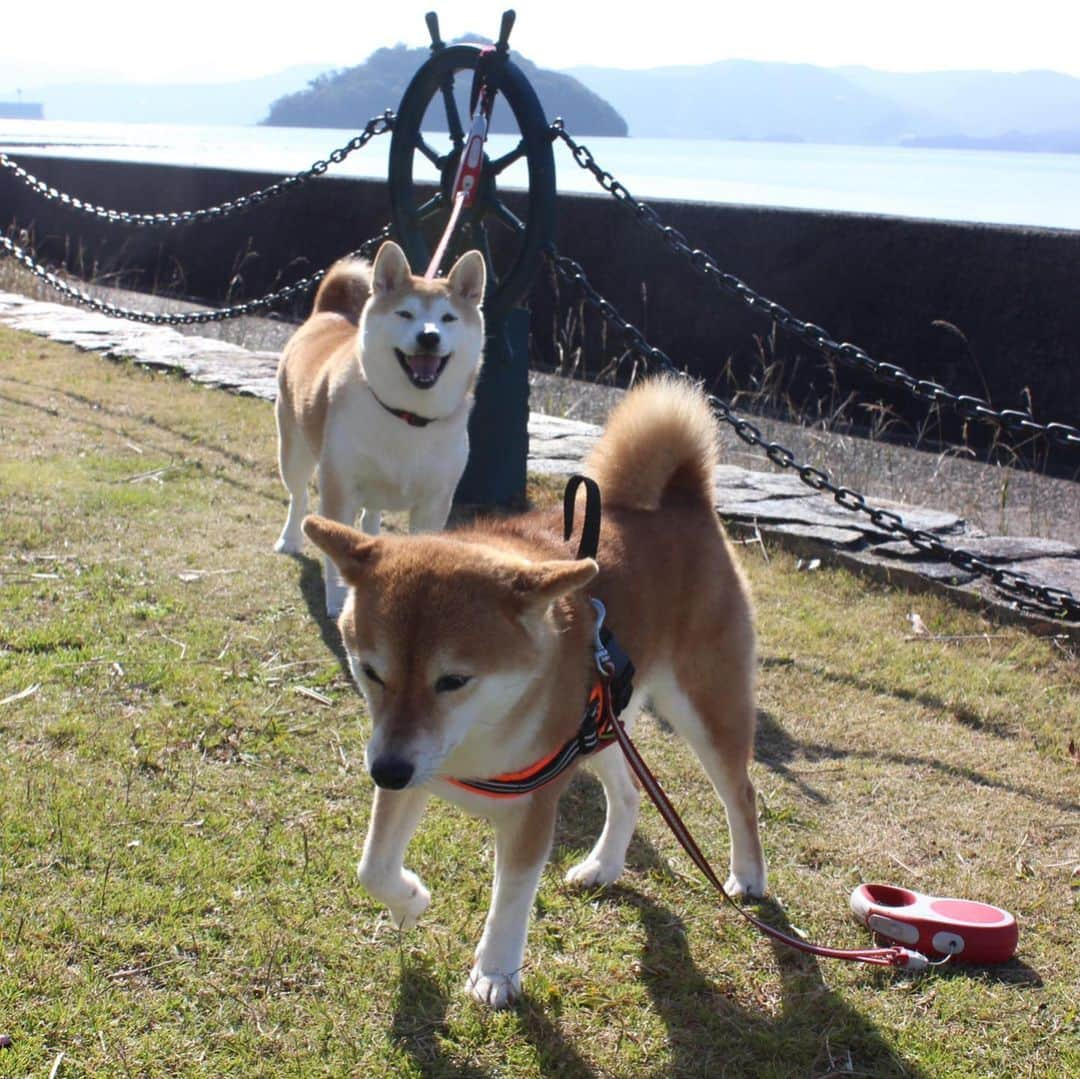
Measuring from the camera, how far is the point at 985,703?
4.17 metres

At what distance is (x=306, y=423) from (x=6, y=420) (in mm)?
2736

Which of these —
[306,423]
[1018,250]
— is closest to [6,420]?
[306,423]

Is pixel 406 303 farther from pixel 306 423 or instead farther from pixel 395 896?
pixel 395 896

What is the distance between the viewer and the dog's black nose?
2.16 m

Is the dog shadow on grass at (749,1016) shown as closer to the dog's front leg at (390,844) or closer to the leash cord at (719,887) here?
the leash cord at (719,887)

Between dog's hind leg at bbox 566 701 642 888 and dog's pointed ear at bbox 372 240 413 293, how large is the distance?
2.26 m

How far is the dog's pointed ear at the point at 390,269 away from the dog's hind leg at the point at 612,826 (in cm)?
226

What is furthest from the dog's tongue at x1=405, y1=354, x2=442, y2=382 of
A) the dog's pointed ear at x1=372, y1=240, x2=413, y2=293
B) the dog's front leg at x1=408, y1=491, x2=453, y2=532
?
the dog's front leg at x1=408, y1=491, x2=453, y2=532

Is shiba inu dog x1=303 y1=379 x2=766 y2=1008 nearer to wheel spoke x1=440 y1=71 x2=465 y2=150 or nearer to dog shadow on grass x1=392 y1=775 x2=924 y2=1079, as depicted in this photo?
dog shadow on grass x1=392 y1=775 x2=924 y2=1079

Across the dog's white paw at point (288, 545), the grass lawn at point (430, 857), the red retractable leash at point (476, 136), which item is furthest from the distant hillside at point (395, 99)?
the grass lawn at point (430, 857)

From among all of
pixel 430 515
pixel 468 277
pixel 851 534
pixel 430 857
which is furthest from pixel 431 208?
pixel 430 857

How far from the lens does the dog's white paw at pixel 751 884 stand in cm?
301

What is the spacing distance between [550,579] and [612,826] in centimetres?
98

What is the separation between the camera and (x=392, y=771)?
216 cm
